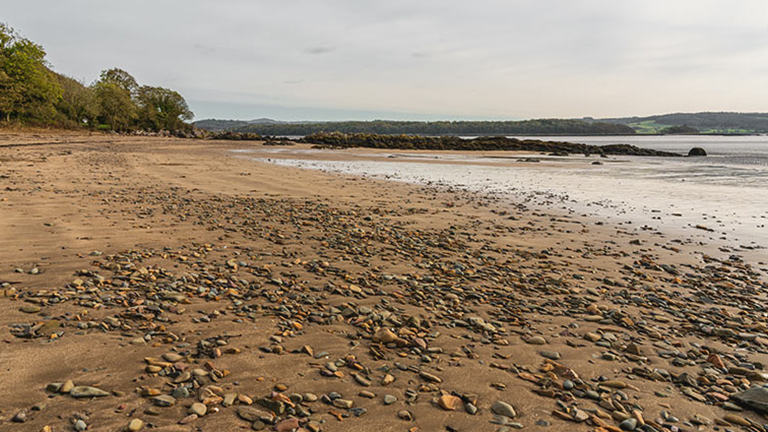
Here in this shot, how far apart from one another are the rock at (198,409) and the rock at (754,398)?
5.05m

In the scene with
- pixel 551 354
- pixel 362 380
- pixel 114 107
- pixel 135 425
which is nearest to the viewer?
pixel 135 425

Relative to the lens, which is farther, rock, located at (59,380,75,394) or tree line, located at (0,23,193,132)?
tree line, located at (0,23,193,132)

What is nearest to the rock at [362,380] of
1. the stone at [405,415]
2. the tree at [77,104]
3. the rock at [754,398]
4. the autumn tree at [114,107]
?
the stone at [405,415]

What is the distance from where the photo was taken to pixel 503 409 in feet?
12.5

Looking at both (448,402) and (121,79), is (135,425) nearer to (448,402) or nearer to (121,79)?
(448,402)

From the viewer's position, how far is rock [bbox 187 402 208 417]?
11.5ft

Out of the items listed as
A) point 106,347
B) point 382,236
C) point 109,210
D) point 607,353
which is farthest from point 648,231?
point 109,210

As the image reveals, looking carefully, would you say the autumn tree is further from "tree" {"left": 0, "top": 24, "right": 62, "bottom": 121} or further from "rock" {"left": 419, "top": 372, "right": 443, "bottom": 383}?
"rock" {"left": 419, "top": 372, "right": 443, "bottom": 383}

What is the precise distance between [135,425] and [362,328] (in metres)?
2.68

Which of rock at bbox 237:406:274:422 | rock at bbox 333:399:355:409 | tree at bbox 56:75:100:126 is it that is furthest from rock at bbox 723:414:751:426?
tree at bbox 56:75:100:126

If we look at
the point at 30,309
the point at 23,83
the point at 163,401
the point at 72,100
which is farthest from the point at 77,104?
the point at 163,401

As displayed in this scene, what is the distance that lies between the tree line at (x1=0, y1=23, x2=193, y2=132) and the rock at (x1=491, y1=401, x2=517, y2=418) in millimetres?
74578

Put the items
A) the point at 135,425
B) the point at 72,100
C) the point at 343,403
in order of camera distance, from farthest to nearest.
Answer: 1. the point at 72,100
2. the point at 343,403
3. the point at 135,425

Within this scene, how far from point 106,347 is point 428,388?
11.3 feet
